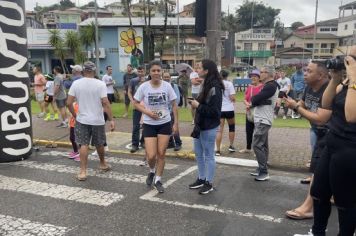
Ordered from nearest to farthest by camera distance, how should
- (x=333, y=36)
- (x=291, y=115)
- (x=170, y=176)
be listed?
(x=170, y=176) < (x=291, y=115) < (x=333, y=36)

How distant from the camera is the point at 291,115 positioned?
14.5 metres

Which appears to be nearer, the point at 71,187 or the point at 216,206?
the point at 216,206

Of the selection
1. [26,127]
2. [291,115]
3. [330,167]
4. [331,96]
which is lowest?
[291,115]

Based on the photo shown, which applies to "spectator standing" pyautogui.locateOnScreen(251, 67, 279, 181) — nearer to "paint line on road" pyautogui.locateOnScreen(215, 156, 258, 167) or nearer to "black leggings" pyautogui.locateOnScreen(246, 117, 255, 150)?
"paint line on road" pyautogui.locateOnScreen(215, 156, 258, 167)

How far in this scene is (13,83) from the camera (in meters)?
7.05

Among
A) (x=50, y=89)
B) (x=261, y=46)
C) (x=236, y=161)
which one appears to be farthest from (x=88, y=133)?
(x=261, y=46)

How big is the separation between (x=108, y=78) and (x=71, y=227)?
9.68 metres

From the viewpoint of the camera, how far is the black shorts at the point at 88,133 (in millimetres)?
6344

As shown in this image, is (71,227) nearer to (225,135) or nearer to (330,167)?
(330,167)

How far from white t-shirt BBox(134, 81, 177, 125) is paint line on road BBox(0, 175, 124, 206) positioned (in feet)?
4.01

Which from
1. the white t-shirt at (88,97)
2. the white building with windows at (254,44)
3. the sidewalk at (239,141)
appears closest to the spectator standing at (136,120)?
the sidewalk at (239,141)

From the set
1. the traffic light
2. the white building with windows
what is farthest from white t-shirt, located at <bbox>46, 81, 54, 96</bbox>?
the white building with windows

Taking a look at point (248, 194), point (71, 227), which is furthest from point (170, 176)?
point (71, 227)

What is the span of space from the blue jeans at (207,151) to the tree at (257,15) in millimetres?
99984
